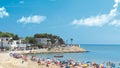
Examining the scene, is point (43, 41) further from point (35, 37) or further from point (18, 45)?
point (18, 45)

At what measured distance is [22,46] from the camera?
10244 centimetres

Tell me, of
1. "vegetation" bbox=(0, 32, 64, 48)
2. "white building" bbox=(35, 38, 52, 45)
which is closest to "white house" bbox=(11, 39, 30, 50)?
"vegetation" bbox=(0, 32, 64, 48)

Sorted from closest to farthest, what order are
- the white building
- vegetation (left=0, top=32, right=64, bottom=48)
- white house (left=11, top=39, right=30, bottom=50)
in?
white house (left=11, top=39, right=30, bottom=50) → vegetation (left=0, top=32, right=64, bottom=48) → the white building

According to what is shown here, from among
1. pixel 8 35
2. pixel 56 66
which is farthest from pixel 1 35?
pixel 56 66

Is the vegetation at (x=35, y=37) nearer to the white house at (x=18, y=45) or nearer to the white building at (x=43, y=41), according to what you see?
the white building at (x=43, y=41)

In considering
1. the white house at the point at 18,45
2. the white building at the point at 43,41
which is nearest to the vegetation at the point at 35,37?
the white building at the point at 43,41

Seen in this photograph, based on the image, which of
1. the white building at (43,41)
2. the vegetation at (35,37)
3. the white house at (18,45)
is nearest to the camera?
the white house at (18,45)

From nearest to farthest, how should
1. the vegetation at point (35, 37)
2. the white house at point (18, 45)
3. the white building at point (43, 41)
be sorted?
1. the white house at point (18, 45)
2. the vegetation at point (35, 37)
3. the white building at point (43, 41)

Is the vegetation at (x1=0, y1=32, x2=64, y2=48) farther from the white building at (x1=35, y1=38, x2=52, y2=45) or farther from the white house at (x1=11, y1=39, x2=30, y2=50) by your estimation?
the white house at (x1=11, y1=39, x2=30, y2=50)

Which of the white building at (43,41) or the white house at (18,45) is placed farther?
the white building at (43,41)

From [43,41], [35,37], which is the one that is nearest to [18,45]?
[43,41]

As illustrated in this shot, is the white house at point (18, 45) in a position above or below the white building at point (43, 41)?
below

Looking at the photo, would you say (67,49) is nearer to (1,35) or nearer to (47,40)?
(47,40)

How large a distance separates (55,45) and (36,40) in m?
9.62
